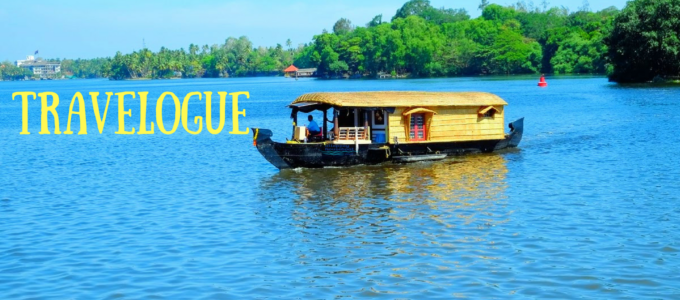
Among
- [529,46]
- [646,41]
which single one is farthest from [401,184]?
[529,46]

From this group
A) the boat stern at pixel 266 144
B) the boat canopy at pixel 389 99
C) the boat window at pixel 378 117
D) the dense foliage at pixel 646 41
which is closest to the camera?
the boat stern at pixel 266 144

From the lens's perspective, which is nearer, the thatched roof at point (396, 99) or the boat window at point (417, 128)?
the thatched roof at point (396, 99)

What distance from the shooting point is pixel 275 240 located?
728 inches

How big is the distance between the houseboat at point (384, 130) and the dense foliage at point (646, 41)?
154 ft

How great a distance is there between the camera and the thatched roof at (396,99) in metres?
29.0

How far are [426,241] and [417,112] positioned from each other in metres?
13.4

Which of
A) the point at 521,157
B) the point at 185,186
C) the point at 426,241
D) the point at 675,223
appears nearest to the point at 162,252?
the point at 426,241

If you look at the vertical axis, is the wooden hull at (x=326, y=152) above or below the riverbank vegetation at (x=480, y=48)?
below

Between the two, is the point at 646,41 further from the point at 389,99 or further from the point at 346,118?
the point at 346,118

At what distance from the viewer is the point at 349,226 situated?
1956cm

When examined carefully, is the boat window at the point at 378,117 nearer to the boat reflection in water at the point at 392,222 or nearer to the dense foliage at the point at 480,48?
the boat reflection in water at the point at 392,222

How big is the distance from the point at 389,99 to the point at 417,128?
186cm

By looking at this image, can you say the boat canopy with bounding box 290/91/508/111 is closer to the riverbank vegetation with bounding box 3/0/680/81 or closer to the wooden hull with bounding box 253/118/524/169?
the wooden hull with bounding box 253/118/524/169

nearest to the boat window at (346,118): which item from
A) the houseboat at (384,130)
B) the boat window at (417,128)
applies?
the houseboat at (384,130)
